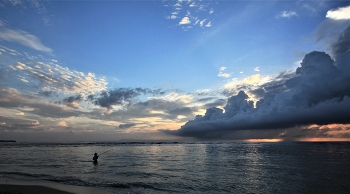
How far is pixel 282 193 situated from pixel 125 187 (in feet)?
52.9

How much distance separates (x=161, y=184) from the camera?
23688mm

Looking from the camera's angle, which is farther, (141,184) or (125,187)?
(141,184)

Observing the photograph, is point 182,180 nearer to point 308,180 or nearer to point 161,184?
point 161,184

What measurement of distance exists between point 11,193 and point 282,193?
24.1 m

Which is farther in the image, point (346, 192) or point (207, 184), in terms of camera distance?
point (207, 184)

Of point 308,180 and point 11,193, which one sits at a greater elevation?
point 11,193

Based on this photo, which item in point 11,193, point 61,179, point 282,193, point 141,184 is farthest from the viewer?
point 61,179

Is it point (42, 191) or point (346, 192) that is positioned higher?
→ point (42, 191)

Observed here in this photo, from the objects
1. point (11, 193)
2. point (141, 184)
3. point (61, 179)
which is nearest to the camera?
point (11, 193)

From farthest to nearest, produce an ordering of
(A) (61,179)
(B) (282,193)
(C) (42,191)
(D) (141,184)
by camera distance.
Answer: (A) (61,179) < (D) (141,184) < (B) (282,193) < (C) (42,191)

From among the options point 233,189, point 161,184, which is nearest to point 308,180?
point 233,189

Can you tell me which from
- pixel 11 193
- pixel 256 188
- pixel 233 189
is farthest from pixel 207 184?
pixel 11 193

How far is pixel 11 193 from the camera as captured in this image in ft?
52.9

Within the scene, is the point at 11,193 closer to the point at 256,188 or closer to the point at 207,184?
the point at 207,184
